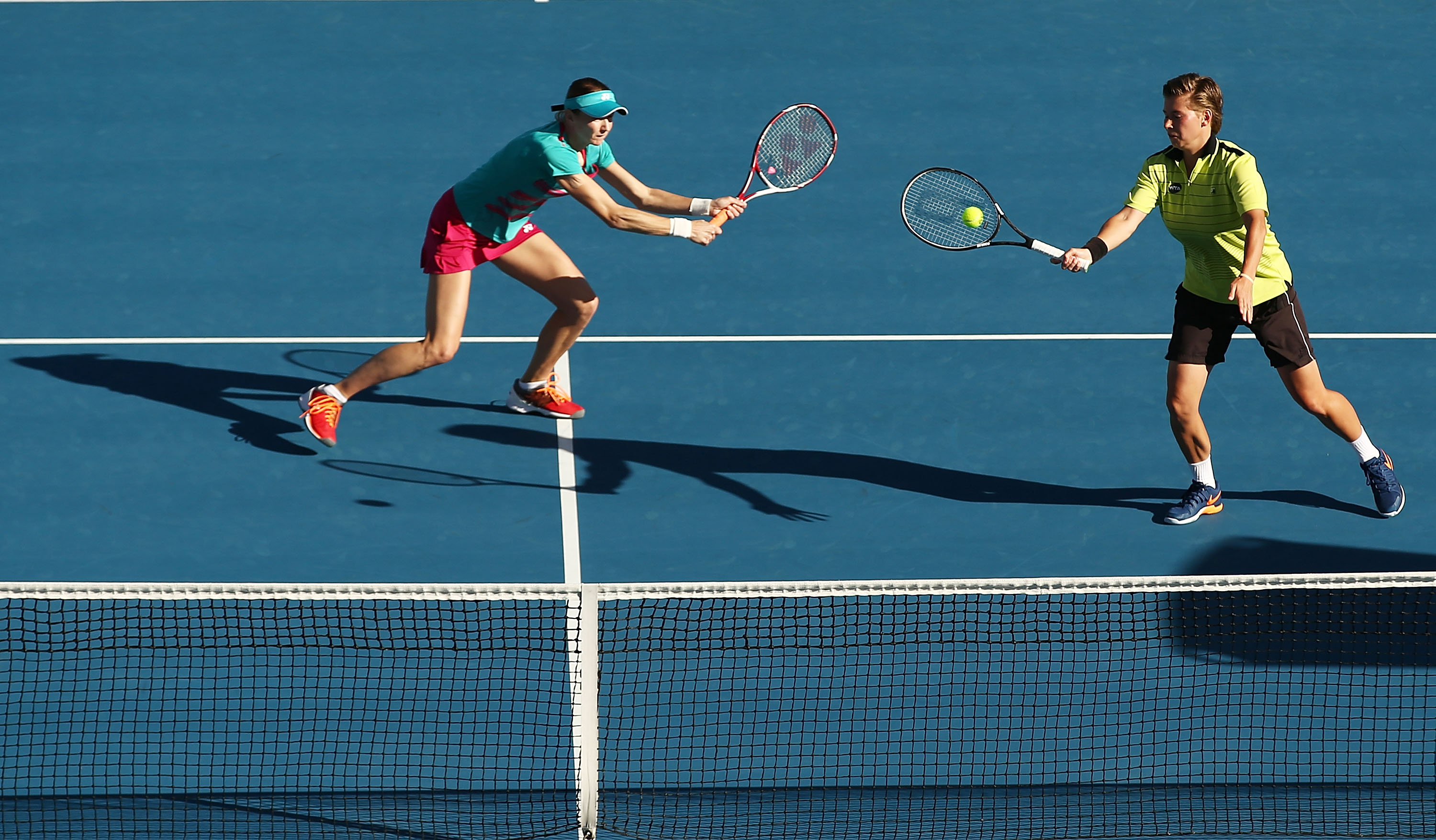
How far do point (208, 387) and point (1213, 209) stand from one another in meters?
4.70

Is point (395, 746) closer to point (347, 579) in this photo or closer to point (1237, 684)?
point (347, 579)

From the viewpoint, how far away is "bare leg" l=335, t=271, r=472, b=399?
7.29 m

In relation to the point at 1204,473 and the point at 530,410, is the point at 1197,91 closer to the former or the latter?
the point at 1204,473

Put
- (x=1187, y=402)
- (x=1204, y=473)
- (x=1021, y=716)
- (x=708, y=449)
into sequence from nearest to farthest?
(x=1021, y=716)
(x=1187, y=402)
(x=1204, y=473)
(x=708, y=449)

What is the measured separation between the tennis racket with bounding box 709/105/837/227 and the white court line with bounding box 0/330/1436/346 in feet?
2.88

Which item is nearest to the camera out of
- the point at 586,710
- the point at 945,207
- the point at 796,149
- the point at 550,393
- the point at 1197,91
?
the point at 586,710

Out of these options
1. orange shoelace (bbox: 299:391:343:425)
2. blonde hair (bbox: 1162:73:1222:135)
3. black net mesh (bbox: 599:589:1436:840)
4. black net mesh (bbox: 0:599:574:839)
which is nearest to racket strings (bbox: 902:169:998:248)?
blonde hair (bbox: 1162:73:1222:135)

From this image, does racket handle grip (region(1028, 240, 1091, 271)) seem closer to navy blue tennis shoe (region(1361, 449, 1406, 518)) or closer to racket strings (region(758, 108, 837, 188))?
racket strings (region(758, 108, 837, 188))

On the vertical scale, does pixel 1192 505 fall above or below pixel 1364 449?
below

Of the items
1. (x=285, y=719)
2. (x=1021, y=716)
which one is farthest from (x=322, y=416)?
(x=1021, y=716)

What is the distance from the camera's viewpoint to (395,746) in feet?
19.1

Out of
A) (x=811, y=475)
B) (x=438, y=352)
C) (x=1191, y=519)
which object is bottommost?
(x=1191, y=519)

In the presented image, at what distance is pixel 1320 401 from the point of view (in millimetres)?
6906

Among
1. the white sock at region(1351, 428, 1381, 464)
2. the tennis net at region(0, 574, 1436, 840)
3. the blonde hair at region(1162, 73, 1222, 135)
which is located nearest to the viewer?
the tennis net at region(0, 574, 1436, 840)
